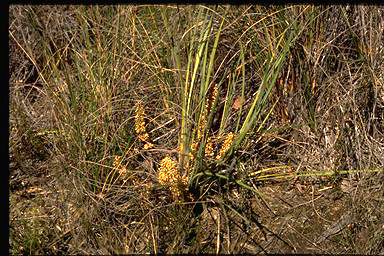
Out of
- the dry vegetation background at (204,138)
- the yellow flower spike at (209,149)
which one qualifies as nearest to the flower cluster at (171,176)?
the dry vegetation background at (204,138)

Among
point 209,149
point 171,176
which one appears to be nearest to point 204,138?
point 209,149

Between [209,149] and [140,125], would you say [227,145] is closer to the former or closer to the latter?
[209,149]

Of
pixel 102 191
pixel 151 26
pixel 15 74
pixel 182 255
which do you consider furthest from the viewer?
pixel 15 74

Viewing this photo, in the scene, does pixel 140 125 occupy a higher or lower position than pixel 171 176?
higher

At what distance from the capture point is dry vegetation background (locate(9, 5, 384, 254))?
248 centimetres

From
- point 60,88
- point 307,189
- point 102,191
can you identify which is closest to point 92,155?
point 102,191

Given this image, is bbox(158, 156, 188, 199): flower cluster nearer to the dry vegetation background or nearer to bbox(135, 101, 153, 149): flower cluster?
the dry vegetation background

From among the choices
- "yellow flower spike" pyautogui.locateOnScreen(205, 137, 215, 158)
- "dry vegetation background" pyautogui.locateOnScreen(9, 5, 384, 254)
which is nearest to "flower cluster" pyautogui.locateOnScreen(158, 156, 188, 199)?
"dry vegetation background" pyautogui.locateOnScreen(9, 5, 384, 254)

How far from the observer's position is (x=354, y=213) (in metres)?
2.53

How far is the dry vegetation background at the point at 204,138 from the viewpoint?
2.48 metres

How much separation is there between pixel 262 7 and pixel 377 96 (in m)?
0.68

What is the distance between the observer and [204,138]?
2.55 m

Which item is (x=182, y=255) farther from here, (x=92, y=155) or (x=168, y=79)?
(x=168, y=79)

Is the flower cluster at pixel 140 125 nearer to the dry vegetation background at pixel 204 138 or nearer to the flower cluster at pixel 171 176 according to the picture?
the dry vegetation background at pixel 204 138
